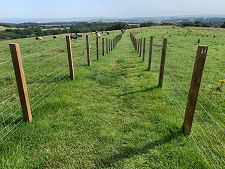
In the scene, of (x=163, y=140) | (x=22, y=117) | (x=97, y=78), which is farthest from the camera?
(x=97, y=78)

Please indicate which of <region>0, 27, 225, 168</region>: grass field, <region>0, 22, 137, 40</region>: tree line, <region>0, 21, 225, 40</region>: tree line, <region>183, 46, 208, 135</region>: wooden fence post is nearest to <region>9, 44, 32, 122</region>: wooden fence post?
<region>0, 27, 225, 168</region>: grass field

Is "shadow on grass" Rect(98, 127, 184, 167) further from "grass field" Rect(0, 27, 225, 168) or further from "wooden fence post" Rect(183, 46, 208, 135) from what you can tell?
"wooden fence post" Rect(183, 46, 208, 135)

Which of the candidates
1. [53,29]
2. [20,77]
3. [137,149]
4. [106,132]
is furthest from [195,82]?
[53,29]

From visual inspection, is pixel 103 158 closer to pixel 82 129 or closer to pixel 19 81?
pixel 82 129

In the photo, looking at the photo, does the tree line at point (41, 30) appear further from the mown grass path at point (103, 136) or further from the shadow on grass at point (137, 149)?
the shadow on grass at point (137, 149)

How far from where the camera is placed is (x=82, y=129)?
11.8 ft

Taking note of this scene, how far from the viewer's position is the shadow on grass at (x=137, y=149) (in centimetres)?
276

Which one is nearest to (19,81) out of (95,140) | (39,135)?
(39,135)

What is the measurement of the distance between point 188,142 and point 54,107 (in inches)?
135

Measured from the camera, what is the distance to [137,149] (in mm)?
3020

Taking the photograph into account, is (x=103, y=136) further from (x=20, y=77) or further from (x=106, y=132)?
(x=20, y=77)

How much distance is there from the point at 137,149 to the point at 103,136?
29.7 inches

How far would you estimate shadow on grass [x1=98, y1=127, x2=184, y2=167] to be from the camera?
9.04 feet

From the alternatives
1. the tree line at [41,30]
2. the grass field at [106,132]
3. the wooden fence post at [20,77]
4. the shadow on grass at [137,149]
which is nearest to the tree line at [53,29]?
the tree line at [41,30]
